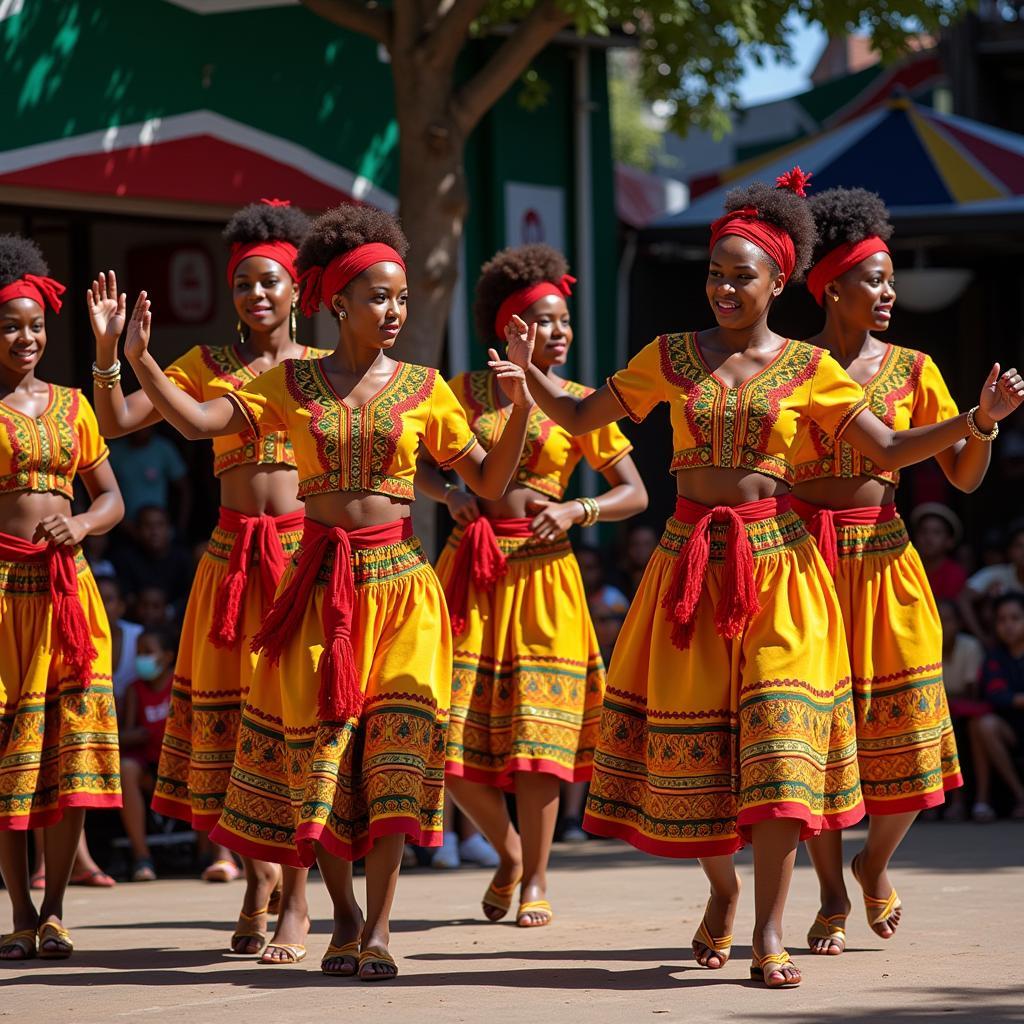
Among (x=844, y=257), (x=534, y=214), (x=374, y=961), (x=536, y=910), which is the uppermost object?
(x=534, y=214)

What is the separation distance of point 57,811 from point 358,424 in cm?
181

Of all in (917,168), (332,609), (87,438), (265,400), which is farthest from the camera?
(917,168)

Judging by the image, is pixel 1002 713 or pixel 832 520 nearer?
pixel 832 520

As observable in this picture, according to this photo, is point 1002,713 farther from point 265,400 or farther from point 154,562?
point 265,400

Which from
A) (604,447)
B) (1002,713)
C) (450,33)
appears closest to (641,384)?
(604,447)

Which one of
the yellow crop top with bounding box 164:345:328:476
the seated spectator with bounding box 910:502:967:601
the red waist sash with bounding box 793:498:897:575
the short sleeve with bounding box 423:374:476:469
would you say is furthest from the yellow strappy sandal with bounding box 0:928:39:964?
the seated spectator with bounding box 910:502:967:601

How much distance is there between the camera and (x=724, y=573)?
230 inches

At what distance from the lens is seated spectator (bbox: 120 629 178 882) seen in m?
9.34

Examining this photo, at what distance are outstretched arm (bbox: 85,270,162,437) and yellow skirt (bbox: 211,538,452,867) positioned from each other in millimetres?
814

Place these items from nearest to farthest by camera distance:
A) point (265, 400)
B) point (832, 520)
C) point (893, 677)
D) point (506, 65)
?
point (265, 400) → point (893, 677) → point (832, 520) → point (506, 65)

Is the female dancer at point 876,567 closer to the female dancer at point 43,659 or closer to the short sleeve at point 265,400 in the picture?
the short sleeve at point 265,400

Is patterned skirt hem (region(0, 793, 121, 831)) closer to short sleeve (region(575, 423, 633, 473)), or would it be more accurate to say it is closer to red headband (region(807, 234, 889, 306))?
short sleeve (region(575, 423, 633, 473))

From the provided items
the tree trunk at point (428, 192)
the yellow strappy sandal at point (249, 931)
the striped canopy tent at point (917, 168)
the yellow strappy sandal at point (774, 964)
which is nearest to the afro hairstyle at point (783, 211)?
the yellow strappy sandal at point (774, 964)

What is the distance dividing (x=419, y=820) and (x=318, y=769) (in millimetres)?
353
